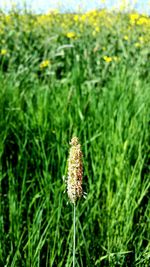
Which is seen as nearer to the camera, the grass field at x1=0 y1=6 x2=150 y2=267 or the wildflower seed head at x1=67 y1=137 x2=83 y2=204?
the wildflower seed head at x1=67 y1=137 x2=83 y2=204

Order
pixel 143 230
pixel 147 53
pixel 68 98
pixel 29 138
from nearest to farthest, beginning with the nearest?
pixel 143 230, pixel 29 138, pixel 68 98, pixel 147 53

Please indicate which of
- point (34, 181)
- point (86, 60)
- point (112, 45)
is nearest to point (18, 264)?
point (34, 181)

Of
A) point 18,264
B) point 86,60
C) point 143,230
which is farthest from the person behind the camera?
point 86,60

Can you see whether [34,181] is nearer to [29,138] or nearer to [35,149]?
[35,149]

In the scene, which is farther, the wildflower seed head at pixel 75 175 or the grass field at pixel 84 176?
the grass field at pixel 84 176

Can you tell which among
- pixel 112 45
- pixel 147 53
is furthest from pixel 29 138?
pixel 112 45

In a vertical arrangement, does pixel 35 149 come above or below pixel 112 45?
below

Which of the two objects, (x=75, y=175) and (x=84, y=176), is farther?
(x=84, y=176)

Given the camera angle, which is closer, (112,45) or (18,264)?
(18,264)

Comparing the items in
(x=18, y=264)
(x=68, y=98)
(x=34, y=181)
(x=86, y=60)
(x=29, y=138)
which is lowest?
(x=18, y=264)

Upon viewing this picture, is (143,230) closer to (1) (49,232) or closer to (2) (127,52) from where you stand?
(1) (49,232)
